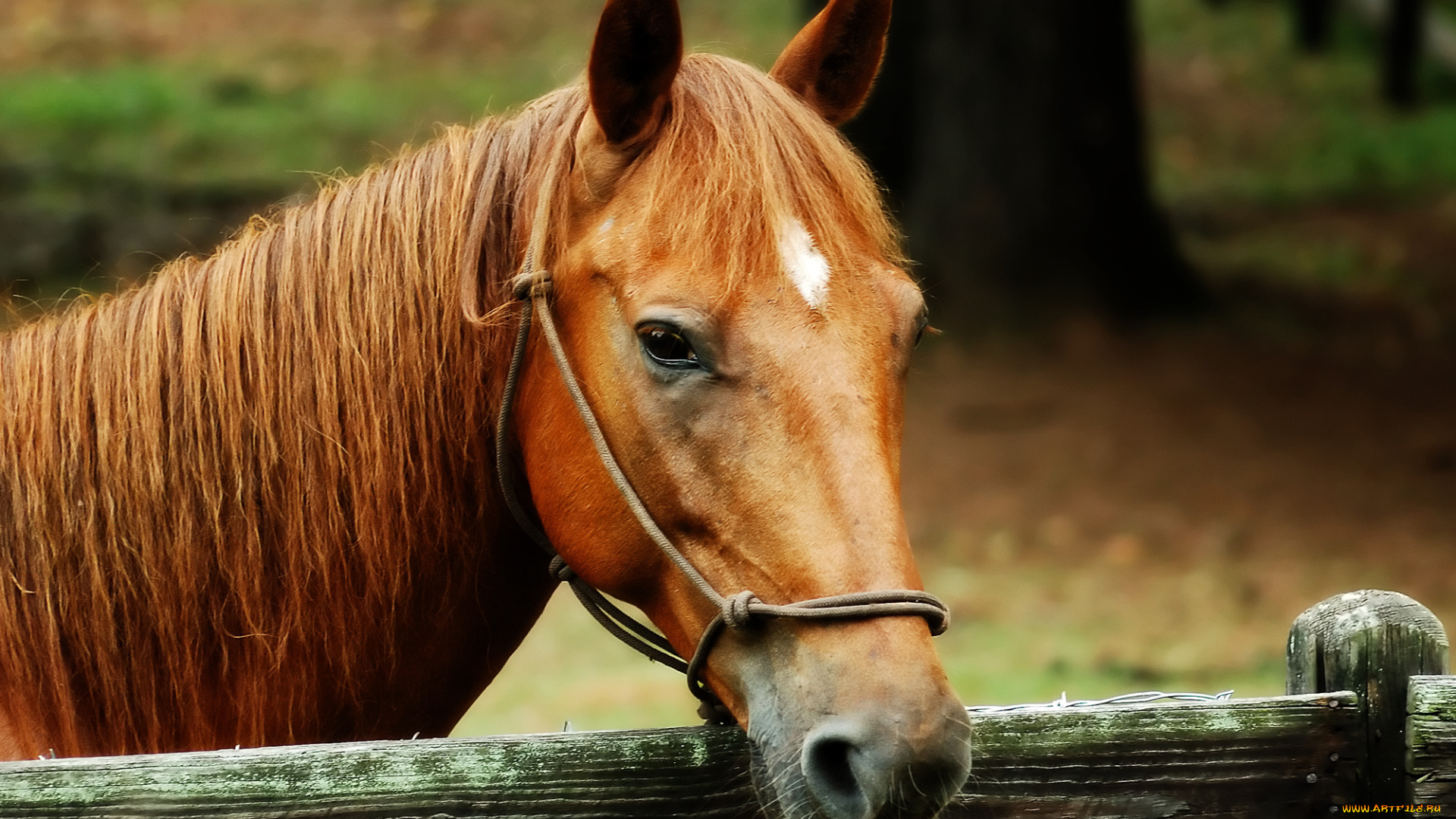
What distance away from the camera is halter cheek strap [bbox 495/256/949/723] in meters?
1.84

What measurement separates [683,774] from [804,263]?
2.52 feet

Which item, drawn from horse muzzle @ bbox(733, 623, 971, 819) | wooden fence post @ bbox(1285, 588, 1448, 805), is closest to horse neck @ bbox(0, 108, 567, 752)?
horse muzzle @ bbox(733, 623, 971, 819)

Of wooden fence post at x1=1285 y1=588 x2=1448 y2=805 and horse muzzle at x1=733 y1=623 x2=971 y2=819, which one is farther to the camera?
wooden fence post at x1=1285 y1=588 x2=1448 y2=805

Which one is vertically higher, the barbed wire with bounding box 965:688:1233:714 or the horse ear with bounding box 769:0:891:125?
the horse ear with bounding box 769:0:891:125

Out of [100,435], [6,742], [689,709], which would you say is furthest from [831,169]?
[689,709]

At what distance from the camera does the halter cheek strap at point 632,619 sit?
1.84 m

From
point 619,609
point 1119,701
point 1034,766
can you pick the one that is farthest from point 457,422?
point 1119,701

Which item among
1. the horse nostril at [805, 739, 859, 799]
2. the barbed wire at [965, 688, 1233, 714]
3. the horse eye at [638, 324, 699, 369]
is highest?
the horse eye at [638, 324, 699, 369]

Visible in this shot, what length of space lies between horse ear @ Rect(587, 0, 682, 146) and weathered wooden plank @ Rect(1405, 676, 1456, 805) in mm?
1481

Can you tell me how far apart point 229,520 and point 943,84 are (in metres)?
9.26

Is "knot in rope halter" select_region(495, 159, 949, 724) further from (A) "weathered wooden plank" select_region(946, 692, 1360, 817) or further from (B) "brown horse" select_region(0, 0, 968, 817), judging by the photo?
(A) "weathered wooden plank" select_region(946, 692, 1360, 817)

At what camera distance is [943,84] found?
10.7 m

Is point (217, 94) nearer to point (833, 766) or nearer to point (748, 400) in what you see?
point (748, 400)

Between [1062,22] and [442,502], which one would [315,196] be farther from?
[1062,22]
